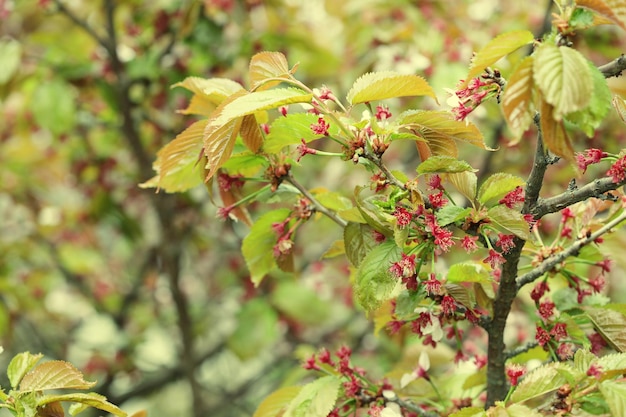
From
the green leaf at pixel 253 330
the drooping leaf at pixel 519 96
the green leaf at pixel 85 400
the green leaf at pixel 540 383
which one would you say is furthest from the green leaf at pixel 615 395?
the green leaf at pixel 253 330

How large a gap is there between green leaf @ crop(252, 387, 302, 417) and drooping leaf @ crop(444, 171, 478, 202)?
1.26 feet

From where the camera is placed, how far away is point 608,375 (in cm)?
72

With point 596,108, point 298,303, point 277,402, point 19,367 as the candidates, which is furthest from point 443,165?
point 298,303

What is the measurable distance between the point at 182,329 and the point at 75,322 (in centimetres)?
104

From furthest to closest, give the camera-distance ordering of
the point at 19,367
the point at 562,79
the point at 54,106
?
the point at 54,106 → the point at 19,367 → the point at 562,79

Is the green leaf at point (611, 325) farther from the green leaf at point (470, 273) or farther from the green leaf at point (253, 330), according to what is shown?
the green leaf at point (253, 330)

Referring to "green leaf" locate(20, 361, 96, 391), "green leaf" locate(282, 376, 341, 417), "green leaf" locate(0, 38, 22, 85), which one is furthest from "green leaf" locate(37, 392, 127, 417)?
"green leaf" locate(0, 38, 22, 85)

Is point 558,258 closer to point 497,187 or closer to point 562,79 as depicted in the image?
point 497,187

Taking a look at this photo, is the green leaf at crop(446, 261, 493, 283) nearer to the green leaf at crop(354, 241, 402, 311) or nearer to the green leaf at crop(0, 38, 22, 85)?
the green leaf at crop(354, 241, 402, 311)

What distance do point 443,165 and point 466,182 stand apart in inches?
2.9

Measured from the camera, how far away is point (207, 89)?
0.89 meters

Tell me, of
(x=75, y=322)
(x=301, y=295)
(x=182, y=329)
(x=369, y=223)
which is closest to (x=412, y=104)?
(x=301, y=295)

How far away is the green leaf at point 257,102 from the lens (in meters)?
0.71

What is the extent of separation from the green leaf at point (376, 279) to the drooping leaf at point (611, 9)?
34cm
